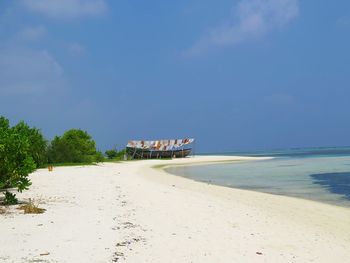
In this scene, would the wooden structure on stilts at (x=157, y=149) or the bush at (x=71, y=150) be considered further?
the wooden structure on stilts at (x=157, y=149)

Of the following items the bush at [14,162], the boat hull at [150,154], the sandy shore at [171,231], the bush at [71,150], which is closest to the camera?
the sandy shore at [171,231]

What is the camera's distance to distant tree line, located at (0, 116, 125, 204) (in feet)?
40.3

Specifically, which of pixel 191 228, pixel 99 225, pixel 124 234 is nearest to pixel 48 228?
pixel 99 225

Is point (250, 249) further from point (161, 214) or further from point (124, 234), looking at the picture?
point (161, 214)

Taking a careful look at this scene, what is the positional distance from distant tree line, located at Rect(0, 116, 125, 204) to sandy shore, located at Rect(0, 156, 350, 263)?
4.37 feet

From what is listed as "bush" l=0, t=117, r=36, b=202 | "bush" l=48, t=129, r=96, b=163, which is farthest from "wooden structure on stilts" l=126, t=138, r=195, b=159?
"bush" l=0, t=117, r=36, b=202

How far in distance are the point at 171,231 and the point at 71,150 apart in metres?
35.5

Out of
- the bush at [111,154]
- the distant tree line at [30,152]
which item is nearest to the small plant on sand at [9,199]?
the distant tree line at [30,152]

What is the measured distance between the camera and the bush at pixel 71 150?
41.6 meters

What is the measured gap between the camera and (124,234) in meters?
8.39

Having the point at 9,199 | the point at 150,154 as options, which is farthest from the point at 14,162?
the point at 150,154

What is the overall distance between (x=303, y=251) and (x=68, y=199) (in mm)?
8573

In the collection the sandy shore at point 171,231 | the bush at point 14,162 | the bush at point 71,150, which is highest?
the bush at point 71,150

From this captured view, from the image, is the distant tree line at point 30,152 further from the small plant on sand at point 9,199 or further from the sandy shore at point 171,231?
the sandy shore at point 171,231
